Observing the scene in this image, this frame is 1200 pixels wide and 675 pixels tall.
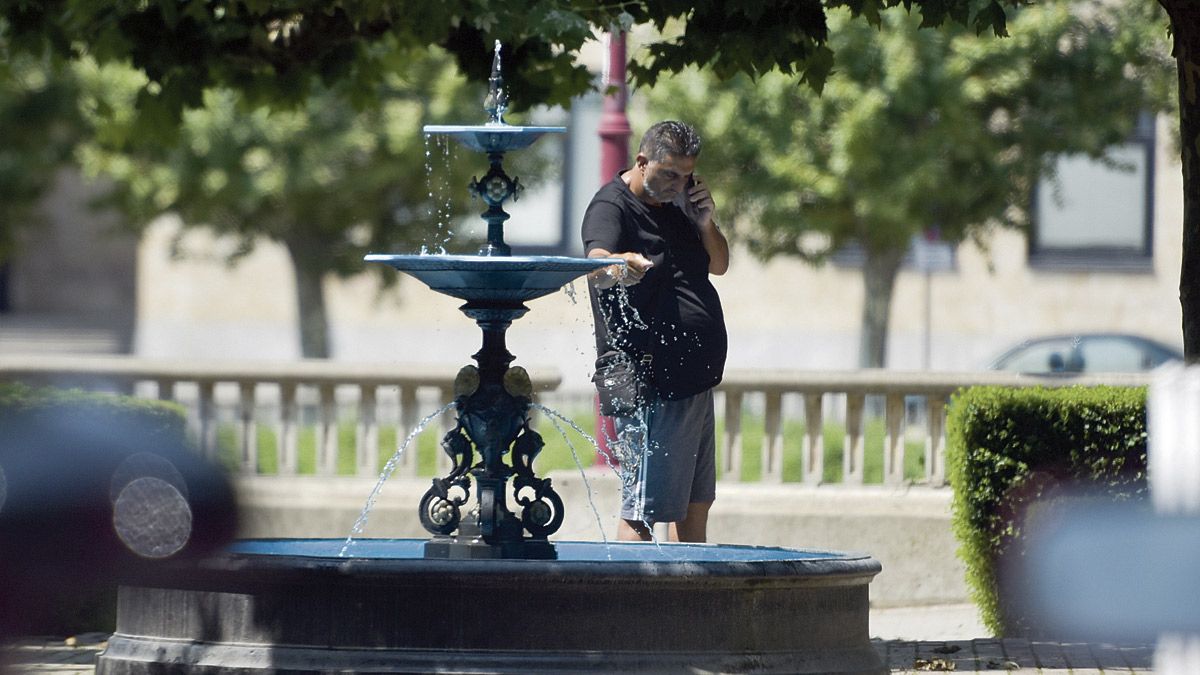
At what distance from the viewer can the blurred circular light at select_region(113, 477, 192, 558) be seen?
506 cm

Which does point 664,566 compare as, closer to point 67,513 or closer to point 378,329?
point 67,513

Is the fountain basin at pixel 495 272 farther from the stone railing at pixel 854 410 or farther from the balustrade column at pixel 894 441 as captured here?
the balustrade column at pixel 894 441

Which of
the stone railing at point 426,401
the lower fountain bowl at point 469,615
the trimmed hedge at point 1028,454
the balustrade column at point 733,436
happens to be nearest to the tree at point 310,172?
the stone railing at point 426,401

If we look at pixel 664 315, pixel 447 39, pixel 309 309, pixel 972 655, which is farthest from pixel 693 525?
pixel 309 309

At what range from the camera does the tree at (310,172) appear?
2483 centimetres

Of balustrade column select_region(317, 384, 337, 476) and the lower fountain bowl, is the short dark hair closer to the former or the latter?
the lower fountain bowl

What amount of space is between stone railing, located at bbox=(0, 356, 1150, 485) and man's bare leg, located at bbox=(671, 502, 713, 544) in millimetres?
3112

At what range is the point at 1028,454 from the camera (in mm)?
9633

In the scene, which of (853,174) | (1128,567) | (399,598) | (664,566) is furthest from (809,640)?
(853,174)

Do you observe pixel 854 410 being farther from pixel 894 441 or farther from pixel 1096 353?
pixel 1096 353

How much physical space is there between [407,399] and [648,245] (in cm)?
433

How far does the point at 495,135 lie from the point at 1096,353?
66.5ft

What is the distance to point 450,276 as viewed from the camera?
761 centimetres

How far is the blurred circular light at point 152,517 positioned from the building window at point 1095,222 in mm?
27612
